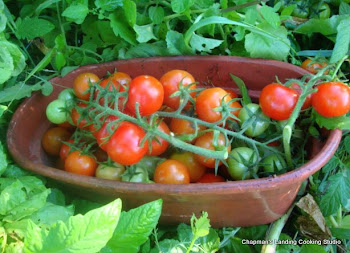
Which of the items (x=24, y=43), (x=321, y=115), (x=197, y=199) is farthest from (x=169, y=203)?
(x=24, y=43)

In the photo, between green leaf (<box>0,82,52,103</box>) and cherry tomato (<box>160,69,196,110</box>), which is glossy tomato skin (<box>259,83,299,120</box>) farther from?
green leaf (<box>0,82,52,103</box>)

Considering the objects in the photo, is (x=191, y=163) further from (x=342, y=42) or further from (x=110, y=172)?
(x=342, y=42)

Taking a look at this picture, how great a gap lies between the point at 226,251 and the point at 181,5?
695 millimetres

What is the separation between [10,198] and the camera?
0.90 m

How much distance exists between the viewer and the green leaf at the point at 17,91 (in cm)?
117

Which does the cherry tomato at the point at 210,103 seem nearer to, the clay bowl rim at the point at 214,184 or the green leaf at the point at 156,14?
the clay bowl rim at the point at 214,184

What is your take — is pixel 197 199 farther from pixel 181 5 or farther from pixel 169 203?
pixel 181 5

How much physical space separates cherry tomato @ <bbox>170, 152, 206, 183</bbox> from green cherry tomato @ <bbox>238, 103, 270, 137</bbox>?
15cm

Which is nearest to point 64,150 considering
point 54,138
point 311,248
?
point 54,138

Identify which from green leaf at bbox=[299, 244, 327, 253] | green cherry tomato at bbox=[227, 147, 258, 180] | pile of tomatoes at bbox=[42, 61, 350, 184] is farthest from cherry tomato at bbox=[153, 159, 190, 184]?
green leaf at bbox=[299, 244, 327, 253]

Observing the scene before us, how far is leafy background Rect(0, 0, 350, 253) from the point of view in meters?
1.06

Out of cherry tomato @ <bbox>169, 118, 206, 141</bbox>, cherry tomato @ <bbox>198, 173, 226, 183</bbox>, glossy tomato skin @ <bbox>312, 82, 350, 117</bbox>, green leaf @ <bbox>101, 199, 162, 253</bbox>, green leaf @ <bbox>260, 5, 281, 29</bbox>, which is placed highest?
green leaf @ <bbox>260, 5, 281, 29</bbox>

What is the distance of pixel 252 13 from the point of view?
1.30 metres

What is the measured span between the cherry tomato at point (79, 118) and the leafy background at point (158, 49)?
0.38 feet
